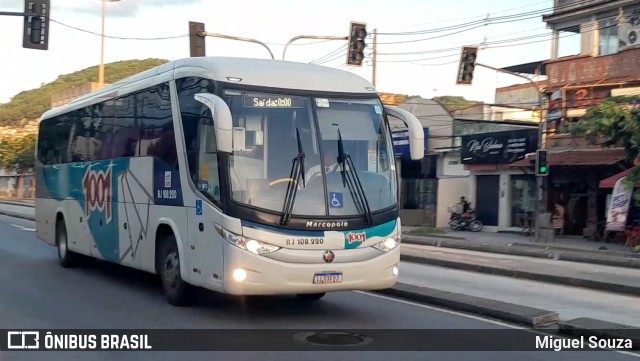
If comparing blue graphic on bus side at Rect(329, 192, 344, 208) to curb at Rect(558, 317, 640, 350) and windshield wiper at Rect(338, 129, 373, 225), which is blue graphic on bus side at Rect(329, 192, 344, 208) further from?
curb at Rect(558, 317, 640, 350)

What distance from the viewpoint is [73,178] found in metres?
15.7

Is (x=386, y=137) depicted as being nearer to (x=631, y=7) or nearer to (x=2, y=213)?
(x=631, y=7)

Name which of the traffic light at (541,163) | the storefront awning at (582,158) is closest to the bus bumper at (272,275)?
the traffic light at (541,163)

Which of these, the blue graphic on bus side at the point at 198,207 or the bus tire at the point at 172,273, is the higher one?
the blue graphic on bus side at the point at 198,207

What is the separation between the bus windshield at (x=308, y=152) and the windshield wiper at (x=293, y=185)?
0.03 m

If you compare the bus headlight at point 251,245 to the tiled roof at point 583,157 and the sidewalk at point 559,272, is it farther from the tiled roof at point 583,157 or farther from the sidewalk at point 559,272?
the tiled roof at point 583,157

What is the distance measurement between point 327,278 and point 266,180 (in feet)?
4.62

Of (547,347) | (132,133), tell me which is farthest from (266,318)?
(132,133)

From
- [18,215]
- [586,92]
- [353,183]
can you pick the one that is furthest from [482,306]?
[18,215]

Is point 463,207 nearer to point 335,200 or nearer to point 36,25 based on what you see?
point 36,25

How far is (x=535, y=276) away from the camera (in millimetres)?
15750

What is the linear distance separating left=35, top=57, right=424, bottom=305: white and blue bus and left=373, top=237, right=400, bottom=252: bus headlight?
0.6 inches

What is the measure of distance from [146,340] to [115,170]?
533cm

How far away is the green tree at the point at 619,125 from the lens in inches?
955
